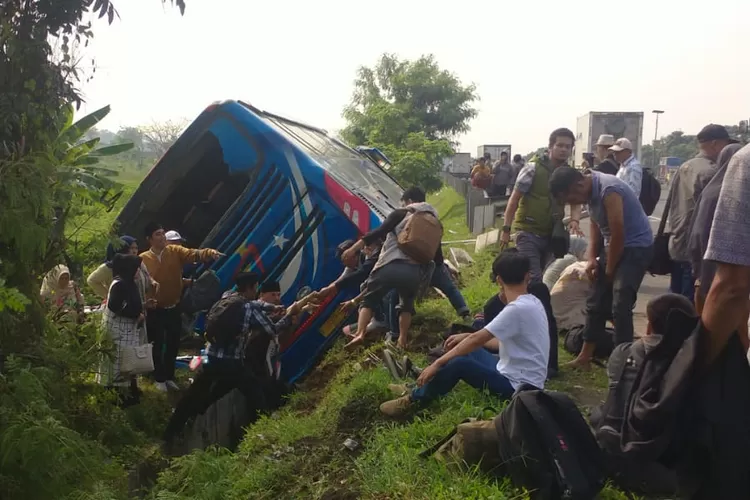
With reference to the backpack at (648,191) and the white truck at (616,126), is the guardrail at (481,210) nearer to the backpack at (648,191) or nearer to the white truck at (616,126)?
the white truck at (616,126)

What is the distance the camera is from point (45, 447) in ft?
11.8

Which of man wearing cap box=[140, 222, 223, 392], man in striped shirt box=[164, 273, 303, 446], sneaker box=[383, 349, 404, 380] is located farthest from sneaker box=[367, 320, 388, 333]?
man wearing cap box=[140, 222, 223, 392]

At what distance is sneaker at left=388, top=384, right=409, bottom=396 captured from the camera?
15.0 ft

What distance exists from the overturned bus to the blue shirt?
2.36 metres

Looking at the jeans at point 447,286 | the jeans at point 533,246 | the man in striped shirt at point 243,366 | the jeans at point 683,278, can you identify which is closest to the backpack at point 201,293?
the man in striped shirt at point 243,366

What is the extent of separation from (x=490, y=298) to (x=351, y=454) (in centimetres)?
246

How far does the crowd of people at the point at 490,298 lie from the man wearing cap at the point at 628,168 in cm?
1

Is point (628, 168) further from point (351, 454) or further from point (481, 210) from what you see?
point (481, 210)

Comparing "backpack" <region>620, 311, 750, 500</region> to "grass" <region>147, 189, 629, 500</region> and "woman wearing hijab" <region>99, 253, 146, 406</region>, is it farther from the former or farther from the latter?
"woman wearing hijab" <region>99, 253, 146, 406</region>

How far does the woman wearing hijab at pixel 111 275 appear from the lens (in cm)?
598

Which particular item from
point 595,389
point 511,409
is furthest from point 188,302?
point 511,409

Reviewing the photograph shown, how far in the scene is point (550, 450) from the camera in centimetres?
305

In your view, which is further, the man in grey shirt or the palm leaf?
the palm leaf

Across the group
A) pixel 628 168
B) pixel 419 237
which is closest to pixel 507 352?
pixel 419 237
